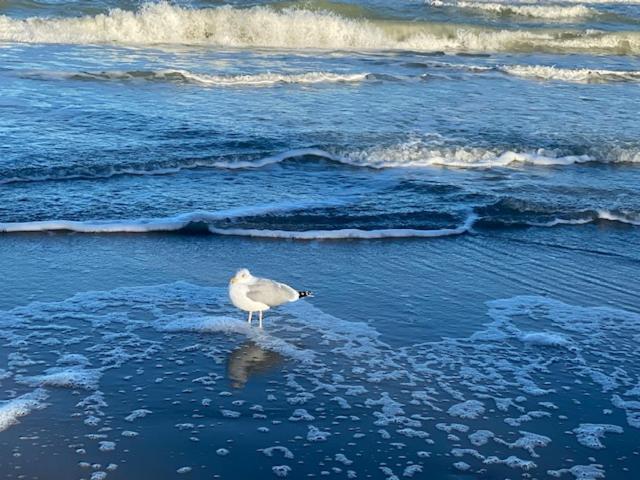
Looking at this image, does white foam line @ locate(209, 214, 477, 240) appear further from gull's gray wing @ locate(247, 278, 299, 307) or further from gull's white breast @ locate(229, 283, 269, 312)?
gull's white breast @ locate(229, 283, 269, 312)

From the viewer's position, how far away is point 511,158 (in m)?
11.7

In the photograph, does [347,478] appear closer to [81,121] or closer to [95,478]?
[95,478]

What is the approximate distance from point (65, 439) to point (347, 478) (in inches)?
57.0

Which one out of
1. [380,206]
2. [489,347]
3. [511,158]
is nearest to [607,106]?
[511,158]

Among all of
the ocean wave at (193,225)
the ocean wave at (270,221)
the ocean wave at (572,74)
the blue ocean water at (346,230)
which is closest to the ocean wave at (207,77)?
the blue ocean water at (346,230)

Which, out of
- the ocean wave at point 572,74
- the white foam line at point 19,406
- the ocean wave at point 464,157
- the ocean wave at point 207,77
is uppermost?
the ocean wave at point 572,74

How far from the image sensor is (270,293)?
21.7ft

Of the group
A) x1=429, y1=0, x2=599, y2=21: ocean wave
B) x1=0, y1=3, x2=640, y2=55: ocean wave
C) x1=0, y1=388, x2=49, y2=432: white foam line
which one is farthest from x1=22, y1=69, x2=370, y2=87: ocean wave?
x1=429, y1=0, x2=599, y2=21: ocean wave

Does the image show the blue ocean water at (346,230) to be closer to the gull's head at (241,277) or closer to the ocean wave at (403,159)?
the ocean wave at (403,159)

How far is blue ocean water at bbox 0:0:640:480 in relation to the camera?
5426mm

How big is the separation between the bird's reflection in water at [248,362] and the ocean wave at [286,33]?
16.3 metres

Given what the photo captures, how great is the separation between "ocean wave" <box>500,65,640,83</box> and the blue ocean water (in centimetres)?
14

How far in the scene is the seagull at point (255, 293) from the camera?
6.56 meters

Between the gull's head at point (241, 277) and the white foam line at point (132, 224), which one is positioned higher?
the gull's head at point (241, 277)
